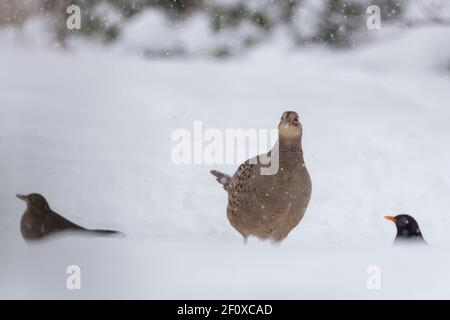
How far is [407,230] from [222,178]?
470 mm

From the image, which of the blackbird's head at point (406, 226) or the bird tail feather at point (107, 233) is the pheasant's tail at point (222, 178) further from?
the blackbird's head at point (406, 226)

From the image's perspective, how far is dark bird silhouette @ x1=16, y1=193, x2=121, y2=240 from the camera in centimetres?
223

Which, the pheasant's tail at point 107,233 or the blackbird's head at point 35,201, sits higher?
the blackbird's head at point 35,201

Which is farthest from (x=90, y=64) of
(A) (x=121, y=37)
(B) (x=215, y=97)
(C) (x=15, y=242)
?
(C) (x=15, y=242)

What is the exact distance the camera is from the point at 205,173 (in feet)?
7.49

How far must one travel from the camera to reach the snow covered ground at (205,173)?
2.24 m

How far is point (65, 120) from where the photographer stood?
7.50ft

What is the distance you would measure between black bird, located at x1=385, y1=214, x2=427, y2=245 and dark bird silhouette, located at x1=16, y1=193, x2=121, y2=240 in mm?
757

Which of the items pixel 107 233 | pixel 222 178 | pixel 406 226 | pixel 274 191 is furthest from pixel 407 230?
pixel 107 233

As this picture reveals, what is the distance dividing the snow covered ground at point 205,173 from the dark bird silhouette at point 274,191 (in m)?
0.03

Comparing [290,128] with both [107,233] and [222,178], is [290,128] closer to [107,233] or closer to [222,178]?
[222,178]

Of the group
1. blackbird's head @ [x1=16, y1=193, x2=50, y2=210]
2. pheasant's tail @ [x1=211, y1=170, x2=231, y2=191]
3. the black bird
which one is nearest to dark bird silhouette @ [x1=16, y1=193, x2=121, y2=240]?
blackbird's head @ [x1=16, y1=193, x2=50, y2=210]

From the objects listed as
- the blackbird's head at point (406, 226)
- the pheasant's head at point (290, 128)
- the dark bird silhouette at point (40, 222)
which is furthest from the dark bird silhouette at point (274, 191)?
the dark bird silhouette at point (40, 222)
